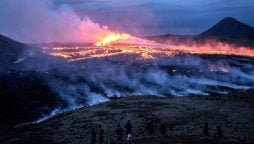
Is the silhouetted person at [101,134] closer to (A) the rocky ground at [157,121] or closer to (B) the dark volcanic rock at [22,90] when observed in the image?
(A) the rocky ground at [157,121]

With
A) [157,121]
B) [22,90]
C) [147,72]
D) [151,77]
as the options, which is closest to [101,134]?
[157,121]

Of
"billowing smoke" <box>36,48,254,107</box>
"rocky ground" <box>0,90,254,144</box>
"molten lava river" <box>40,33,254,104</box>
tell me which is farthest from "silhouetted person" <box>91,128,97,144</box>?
"molten lava river" <box>40,33,254,104</box>

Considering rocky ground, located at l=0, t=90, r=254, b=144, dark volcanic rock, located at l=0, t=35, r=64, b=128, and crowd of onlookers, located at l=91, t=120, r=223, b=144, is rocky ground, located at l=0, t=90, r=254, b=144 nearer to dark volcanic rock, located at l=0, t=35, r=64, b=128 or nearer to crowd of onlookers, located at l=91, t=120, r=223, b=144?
crowd of onlookers, located at l=91, t=120, r=223, b=144

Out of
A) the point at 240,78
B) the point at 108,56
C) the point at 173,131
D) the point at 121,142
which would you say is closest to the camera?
the point at 121,142

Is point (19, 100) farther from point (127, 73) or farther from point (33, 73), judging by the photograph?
point (127, 73)

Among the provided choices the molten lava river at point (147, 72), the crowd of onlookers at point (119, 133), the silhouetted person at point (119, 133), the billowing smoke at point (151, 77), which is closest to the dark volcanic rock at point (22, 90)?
the billowing smoke at point (151, 77)

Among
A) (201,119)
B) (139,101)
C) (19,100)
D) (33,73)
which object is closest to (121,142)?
(201,119)

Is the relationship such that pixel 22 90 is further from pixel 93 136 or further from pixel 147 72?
pixel 93 136
